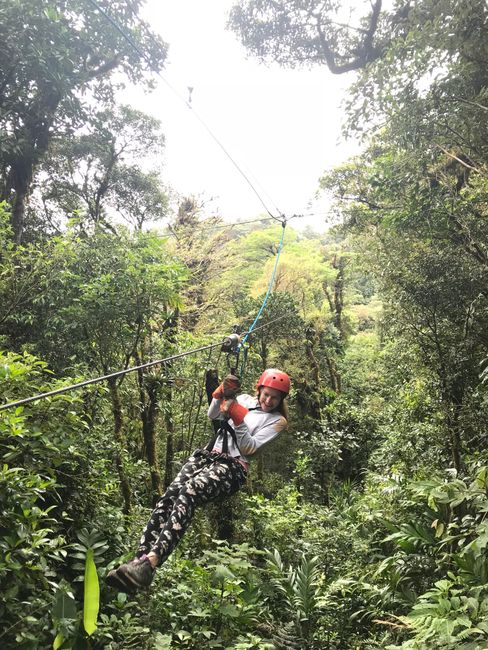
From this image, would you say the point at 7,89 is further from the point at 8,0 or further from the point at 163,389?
the point at 163,389

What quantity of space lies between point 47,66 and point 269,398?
18.4ft

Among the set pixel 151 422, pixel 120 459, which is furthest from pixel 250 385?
pixel 120 459

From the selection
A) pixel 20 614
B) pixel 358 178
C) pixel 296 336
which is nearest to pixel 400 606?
pixel 20 614

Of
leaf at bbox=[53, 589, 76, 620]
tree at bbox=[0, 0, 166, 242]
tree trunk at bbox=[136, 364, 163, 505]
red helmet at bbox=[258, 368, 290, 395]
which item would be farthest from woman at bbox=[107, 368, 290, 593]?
tree at bbox=[0, 0, 166, 242]

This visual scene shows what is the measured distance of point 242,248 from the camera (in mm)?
14055

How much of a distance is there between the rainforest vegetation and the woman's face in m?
1.02

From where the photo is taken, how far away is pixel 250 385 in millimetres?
8797

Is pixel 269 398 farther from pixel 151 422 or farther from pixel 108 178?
pixel 108 178

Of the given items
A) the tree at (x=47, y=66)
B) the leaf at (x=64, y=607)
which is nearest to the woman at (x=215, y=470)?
the leaf at (x=64, y=607)

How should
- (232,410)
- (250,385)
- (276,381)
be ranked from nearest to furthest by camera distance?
(232,410), (276,381), (250,385)

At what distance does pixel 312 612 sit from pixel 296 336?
24.1 feet

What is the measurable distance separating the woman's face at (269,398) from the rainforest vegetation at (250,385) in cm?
102

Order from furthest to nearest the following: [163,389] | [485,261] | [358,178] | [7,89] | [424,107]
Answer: [358,178] → [7,89] → [163,389] → [485,261] → [424,107]

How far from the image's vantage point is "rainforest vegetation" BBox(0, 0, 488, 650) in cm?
245
